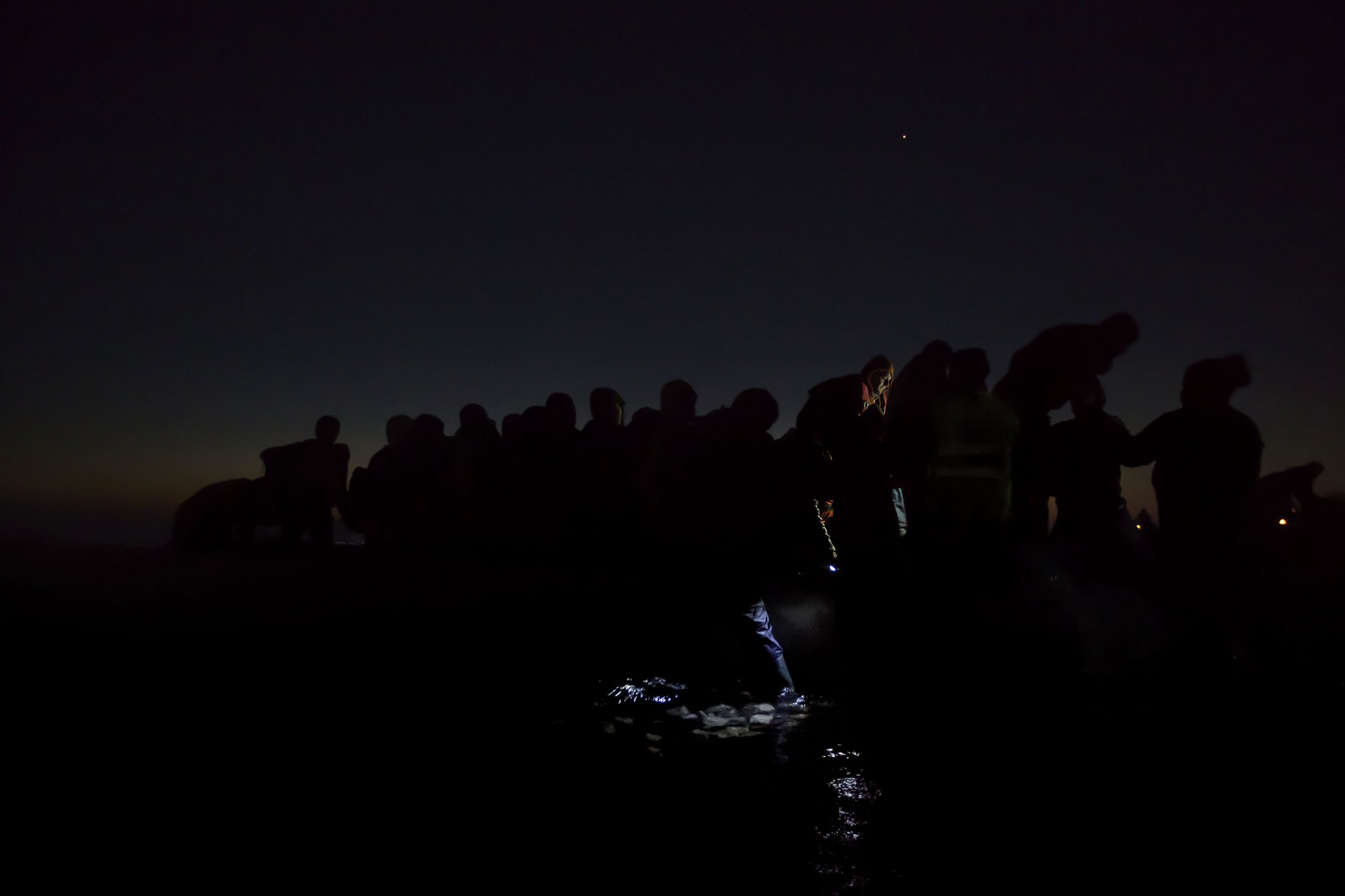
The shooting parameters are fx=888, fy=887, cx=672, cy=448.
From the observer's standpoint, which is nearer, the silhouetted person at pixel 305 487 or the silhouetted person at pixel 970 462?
the silhouetted person at pixel 970 462

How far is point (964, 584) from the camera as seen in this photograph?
17.4 ft

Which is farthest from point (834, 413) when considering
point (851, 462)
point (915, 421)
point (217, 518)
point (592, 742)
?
point (217, 518)

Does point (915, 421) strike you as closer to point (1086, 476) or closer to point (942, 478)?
point (942, 478)

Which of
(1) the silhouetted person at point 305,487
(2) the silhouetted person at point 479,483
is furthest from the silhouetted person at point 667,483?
(1) the silhouetted person at point 305,487

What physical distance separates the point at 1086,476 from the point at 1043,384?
643 millimetres

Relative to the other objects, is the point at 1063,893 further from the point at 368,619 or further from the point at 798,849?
the point at 368,619

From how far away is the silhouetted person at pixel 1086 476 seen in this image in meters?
5.59

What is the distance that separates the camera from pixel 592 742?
4262mm

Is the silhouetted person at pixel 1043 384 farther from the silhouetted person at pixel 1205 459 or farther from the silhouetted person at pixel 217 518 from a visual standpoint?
the silhouetted person at pixel 217 518

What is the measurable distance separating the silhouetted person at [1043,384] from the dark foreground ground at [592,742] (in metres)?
0.79

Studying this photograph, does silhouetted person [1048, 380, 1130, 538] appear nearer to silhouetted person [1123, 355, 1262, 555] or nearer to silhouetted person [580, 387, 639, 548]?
silhouetted person [1123, 355, 1262, 555]

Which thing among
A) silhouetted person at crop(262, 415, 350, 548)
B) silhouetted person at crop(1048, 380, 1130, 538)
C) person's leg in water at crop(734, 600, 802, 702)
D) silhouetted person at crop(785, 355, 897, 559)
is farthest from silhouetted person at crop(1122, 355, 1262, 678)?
silhouetted person at crop(262, 415, 350, 548)

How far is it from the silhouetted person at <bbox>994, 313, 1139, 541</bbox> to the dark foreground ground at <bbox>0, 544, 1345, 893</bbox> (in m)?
0.79

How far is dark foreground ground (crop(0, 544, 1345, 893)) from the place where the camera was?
113 inches
